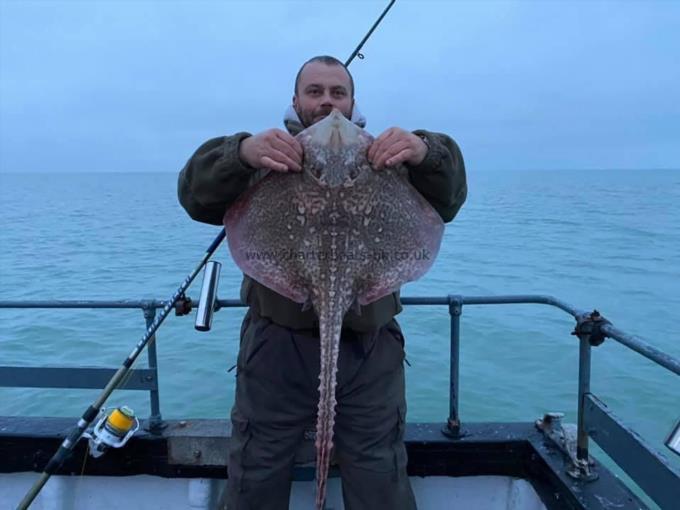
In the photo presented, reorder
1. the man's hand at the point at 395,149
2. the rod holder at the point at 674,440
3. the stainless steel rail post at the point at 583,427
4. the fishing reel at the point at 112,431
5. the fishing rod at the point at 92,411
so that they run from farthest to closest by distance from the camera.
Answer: the fishing reel at the point at 112,431, the stainless steel rail post at the point at 583,427, the fishing rod at the point at 92,411, the man's hand at the point at 395,149, the rod holder at the point at 674,440

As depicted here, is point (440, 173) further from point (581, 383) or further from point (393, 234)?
point (581, 383)

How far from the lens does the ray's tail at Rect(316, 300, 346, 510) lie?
216 cm

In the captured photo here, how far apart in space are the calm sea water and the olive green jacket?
572cm

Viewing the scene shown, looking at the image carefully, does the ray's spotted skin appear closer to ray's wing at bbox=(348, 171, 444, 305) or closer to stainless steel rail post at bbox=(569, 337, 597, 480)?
ray's wing at bbox=(348, 171, 444, 305)

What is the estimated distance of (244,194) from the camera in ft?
7.95

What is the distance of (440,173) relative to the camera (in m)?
2.41

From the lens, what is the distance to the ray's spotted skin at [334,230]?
2.28 meters

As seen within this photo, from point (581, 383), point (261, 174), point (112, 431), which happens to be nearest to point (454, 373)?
point (581, 383)

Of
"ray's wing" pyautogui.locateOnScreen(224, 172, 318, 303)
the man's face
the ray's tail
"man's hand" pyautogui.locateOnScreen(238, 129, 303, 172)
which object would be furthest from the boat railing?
the man's face

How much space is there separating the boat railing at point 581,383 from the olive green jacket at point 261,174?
16.0 inches

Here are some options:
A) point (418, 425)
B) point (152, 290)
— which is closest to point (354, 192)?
point (418, 425)

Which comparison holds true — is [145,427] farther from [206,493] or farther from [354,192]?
[354,192]

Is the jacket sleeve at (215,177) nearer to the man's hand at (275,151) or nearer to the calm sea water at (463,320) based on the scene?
the man's hand at (275,151)

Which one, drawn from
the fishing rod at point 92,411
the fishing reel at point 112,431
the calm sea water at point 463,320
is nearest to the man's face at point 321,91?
the fishing rod at point 92,411
